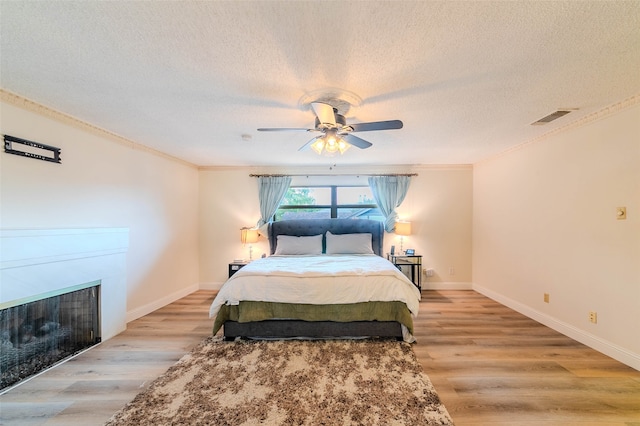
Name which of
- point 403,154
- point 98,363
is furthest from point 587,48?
point 98,363

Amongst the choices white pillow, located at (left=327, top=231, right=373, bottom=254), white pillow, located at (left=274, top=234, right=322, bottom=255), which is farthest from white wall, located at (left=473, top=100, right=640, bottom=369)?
white pillow, located at (left=274, top=234, right=322, bottom=255)

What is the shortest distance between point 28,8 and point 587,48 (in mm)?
3031

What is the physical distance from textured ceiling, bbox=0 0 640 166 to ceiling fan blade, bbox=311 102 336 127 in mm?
154

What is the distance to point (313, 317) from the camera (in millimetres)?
2674

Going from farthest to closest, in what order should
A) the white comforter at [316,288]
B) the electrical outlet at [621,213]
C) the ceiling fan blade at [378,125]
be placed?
the white comforter at [316,288] → the electrical outlet at [621,213] → the ceiling fan blade at [378,125]

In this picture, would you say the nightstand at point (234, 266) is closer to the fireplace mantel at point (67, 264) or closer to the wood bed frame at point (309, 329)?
the fireplace mantel at point (67, 264)

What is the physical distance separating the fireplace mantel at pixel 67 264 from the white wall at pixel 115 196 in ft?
0.53

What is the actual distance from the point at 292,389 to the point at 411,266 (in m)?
3.16

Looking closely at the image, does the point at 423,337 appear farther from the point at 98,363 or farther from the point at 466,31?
the point at 98,363

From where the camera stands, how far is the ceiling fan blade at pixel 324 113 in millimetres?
1948

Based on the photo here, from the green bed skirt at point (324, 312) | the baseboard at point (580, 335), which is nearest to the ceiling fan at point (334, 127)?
the green bed skirt at point (324, 312)

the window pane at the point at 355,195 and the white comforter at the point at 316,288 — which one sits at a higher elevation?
the window pane at the point at 355,195

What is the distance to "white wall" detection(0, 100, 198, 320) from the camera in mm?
2199

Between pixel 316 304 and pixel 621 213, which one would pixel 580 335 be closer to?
pixel 621 213
